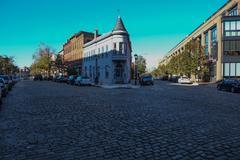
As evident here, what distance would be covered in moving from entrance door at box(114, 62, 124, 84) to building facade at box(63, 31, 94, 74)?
22.7 metres

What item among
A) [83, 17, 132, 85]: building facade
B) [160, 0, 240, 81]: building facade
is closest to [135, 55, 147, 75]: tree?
[83, 17, 132, 85]: building facade

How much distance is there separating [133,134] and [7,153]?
11.0 feet

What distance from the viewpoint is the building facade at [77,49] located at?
209 feet

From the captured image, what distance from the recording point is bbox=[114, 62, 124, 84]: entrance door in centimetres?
4344

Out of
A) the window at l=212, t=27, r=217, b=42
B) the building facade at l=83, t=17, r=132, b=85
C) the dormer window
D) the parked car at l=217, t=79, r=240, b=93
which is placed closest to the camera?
the parked car at l=217, t=79, r=240, b=93

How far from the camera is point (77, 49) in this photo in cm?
6788

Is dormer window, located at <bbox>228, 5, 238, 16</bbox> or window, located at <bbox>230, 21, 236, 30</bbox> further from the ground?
dormer window, located at <bbox>228, 5, 238, 16</bbox>

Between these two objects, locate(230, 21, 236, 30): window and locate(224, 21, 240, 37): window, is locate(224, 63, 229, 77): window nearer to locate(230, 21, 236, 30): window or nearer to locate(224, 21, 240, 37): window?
locate(224, 21, 240, 37): window

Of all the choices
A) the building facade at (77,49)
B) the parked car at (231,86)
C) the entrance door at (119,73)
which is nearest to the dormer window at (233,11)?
the parked car at (231,86)

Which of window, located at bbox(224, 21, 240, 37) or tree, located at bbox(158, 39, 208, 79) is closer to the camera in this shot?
window, located at bbox(224, 21, 240, 37)

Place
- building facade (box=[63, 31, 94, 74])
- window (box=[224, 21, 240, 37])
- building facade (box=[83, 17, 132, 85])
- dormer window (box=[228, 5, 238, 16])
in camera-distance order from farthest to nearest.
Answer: building facade (box=[63, 31, 94, 74]) < dormer window (box=[228, 5, 238, 16]) < building facade (box=[83, 17, 132, 85]) < window (box=[224, 21, 240, 37])

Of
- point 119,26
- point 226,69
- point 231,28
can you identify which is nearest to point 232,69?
point 226,69

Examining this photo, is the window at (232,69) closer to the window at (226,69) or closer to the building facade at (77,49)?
the window at (226,69)

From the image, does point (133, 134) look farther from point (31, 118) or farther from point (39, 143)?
point (31, 118)
